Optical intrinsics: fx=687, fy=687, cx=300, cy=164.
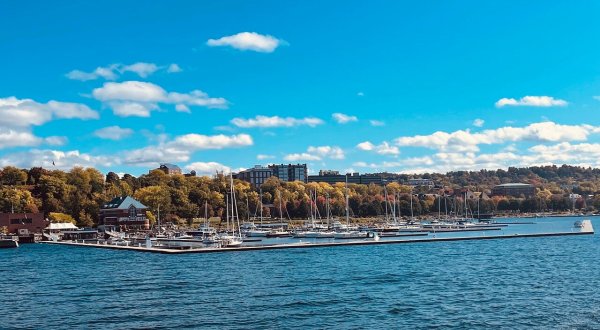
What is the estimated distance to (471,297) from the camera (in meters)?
38.7

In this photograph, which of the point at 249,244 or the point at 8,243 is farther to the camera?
the point at 8,243

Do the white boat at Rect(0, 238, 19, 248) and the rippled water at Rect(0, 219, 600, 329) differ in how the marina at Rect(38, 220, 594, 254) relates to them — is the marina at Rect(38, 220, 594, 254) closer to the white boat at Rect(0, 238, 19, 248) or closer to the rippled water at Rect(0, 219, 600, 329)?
the rippled water at Rect(0, 219, 600, 329)

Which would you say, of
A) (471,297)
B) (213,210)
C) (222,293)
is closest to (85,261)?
(222,293)

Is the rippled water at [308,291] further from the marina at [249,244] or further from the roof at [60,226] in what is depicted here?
the roof at [60,226]

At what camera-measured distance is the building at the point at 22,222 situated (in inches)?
4779

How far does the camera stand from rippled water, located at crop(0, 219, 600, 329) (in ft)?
106

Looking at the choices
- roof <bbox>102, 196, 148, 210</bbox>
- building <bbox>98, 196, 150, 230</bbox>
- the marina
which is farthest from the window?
the marina

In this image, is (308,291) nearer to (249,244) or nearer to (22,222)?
(249,244)

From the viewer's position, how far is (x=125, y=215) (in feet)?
431

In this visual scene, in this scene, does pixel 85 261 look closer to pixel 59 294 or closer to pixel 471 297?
pixel 59 294

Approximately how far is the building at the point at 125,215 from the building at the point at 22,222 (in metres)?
11.2

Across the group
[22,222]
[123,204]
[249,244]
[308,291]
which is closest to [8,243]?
[22,222]

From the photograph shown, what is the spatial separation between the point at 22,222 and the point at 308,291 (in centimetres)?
9552

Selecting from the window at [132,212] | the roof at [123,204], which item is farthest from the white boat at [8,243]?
the window at [132,212]
